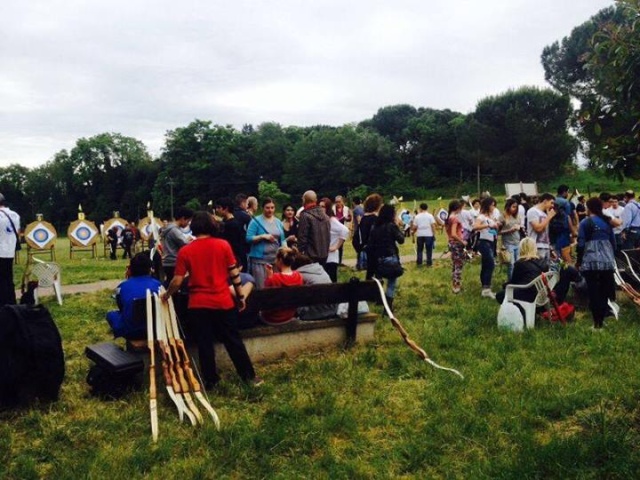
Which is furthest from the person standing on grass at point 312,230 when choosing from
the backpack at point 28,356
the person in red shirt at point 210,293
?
the backpack at point 28,356

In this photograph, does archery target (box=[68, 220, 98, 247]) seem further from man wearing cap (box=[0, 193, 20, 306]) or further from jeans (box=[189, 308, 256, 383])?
jeans (box=[189, 308, 256, 383])

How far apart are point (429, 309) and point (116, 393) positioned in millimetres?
5039

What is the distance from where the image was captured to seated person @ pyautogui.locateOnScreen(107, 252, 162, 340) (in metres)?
5.34

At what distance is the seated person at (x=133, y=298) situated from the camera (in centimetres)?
534

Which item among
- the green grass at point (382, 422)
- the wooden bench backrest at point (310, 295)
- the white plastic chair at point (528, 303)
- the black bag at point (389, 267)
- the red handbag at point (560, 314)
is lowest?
the green grass at point (382, 422)

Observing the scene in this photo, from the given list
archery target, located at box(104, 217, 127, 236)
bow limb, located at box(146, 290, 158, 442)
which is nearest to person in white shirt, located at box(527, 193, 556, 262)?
bow limb, located at box(146, 290, 158, 442)

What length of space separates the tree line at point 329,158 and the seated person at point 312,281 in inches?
908

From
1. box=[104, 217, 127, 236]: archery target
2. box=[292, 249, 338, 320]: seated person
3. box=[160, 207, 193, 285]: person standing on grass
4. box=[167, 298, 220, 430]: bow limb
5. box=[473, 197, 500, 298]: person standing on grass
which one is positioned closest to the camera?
box=[167, 298, 220, 430]: bow limb

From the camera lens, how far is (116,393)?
514 centimetres

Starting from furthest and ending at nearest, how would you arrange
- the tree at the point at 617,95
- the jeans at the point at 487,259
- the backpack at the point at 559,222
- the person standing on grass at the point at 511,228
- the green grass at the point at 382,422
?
the backpack at the point at 559,222 < the person standing on grass at the point at 511,228 < the jeans at the point at 487,259 < the green grass at the point at 382,422 < the tree at the point at 617,95

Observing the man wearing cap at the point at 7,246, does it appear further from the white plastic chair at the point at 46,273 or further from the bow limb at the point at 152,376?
the bow limb at the point at 152,376

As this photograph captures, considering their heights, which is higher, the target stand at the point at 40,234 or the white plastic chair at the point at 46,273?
the target stand at the point at 40,234

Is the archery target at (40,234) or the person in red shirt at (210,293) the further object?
the archery target at (40,234)

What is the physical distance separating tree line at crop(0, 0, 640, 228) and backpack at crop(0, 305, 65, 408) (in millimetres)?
26022
